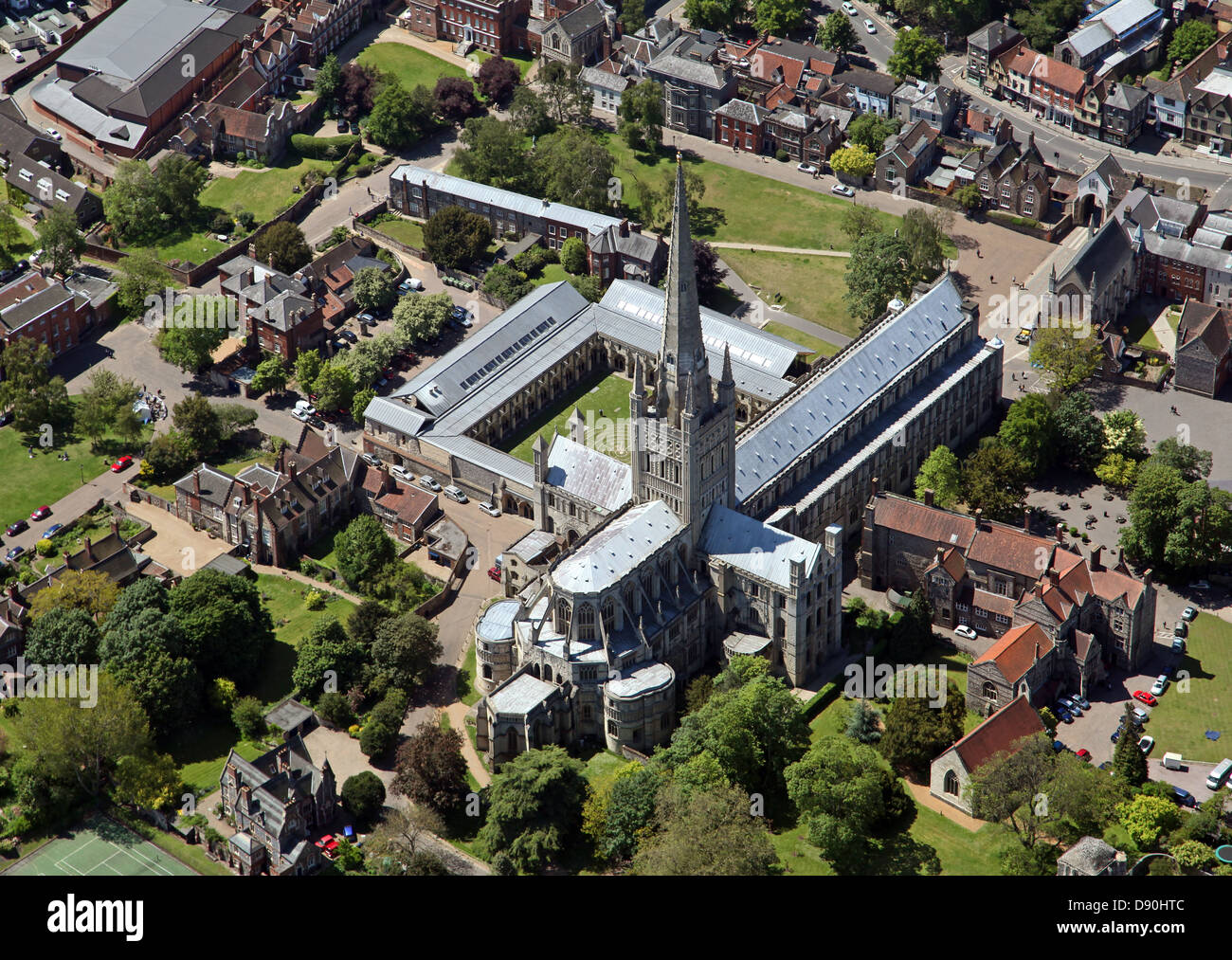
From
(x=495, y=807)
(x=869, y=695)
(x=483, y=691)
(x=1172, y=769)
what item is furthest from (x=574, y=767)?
(x=1172, y=769)

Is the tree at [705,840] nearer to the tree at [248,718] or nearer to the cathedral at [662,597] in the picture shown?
the cathedral at [662,597]

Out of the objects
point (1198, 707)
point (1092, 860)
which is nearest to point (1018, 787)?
point (1092, 860)

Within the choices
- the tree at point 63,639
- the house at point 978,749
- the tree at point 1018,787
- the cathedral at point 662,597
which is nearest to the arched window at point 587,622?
the cathedral at point 662,597

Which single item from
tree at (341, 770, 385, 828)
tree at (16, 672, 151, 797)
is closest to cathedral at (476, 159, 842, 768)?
tree at (341, 770, 385, 828)
